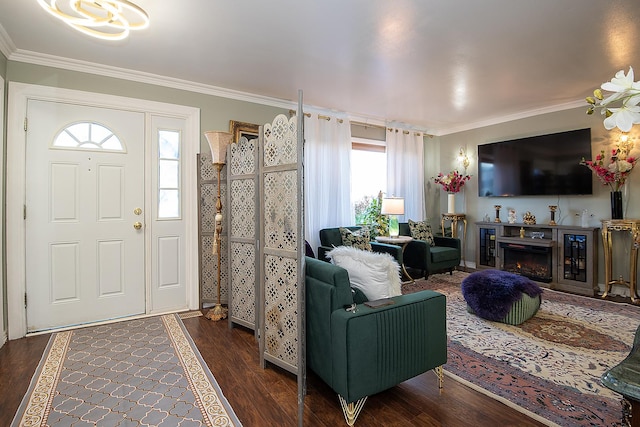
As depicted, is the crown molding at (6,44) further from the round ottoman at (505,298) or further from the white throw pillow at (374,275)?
the round ottoman at (505,298)

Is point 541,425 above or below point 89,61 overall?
below

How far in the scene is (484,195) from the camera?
5.71m

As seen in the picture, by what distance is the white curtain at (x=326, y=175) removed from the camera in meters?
4.82

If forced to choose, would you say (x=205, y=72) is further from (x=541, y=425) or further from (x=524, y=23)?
(x=541, y=425)

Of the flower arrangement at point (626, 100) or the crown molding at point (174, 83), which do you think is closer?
the flower arrangement at point (626, 100)

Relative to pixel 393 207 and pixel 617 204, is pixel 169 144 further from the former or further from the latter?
pixel 617 204

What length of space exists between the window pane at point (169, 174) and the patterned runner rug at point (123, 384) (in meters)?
1.57

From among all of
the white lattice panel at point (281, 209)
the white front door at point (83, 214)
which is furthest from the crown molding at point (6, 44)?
the white lattice panel at point (281, 209)

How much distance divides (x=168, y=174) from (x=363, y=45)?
2484mm

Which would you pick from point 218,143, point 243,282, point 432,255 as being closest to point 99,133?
point 218,143

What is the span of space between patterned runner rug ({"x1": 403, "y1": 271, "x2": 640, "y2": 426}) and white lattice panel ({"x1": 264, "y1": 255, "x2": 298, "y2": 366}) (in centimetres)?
120

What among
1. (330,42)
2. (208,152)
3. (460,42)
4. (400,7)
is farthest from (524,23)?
(208,152)

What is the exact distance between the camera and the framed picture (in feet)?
13.3

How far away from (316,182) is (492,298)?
2730 mm
